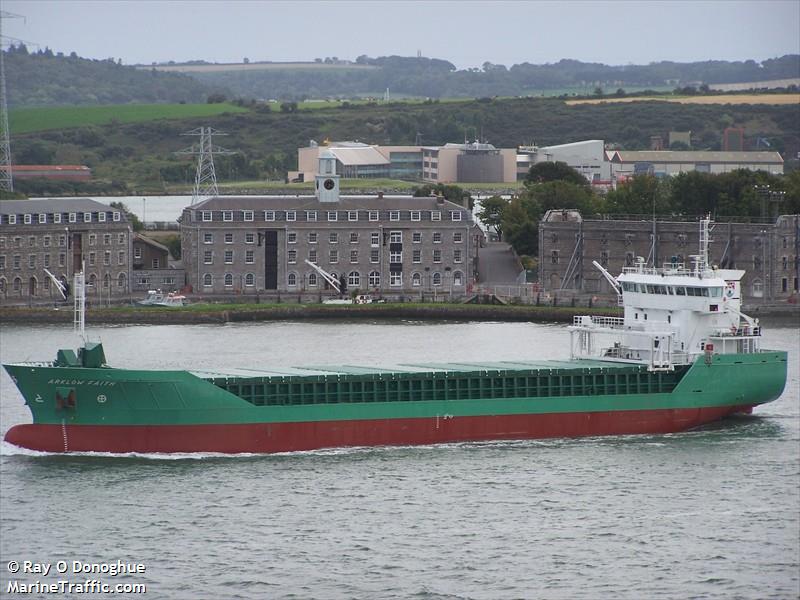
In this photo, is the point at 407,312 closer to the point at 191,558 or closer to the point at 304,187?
the point at 191,558

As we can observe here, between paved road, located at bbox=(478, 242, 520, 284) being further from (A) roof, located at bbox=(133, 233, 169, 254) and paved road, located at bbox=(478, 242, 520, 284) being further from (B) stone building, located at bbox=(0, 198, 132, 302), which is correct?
(B) stone building, located at bbox=(0, 198, 132, 302)

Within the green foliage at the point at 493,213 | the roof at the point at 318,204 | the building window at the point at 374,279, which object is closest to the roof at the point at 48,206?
the roof at the point at 318,204

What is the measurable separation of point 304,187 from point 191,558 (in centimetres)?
8439

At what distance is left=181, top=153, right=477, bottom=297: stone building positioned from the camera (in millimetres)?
70000

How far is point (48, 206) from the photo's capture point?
70.1 m

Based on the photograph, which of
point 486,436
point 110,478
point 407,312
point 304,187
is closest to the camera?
point 110,478

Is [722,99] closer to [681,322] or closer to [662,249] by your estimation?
[662,249]

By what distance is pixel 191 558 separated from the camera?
103ft

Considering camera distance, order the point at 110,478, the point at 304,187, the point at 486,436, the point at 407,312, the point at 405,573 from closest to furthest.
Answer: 1. the point at 405,573
2. the point at 110,478
3. the point at 486,436
4. the point at 407,312
5. the point at 304,187

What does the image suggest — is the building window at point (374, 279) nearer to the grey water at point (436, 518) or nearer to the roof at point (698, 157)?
the grey water at point (436, 518)

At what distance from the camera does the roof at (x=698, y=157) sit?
121 m

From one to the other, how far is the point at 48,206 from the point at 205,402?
33.1 metres

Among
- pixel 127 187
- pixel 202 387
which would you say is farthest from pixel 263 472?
pixel 127 187

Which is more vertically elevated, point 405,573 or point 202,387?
point 202,387
